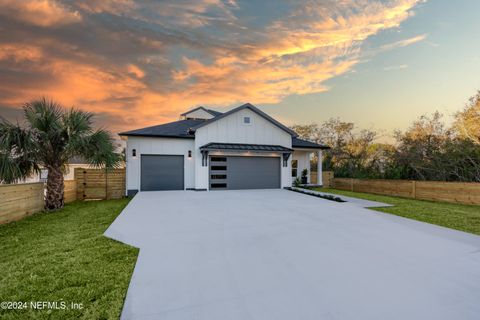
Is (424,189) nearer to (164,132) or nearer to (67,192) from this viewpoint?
(164,132)

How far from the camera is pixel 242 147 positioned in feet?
43.0

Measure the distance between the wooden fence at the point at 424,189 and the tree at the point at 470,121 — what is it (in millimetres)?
4199

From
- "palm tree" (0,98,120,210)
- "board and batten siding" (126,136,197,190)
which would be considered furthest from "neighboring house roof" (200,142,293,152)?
"palm tree" (0,98,120,210)

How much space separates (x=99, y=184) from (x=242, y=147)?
830cm

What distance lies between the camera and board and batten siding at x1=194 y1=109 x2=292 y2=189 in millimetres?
12859

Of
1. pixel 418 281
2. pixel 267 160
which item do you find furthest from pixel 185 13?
pixel 418 281

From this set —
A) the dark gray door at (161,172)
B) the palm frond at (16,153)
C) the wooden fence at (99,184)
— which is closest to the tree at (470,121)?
the dark gray door at (161,172)

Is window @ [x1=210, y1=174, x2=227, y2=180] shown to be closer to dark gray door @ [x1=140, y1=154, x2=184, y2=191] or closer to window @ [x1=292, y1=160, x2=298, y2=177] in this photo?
dark gray door @ [x1=140, y1=154, x2=184, y2=191]

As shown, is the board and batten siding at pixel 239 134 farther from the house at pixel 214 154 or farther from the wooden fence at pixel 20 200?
the wooden fence at pixel 20 200

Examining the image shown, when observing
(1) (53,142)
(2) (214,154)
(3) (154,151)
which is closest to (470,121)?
(2) (214,154)

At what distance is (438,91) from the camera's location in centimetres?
1298

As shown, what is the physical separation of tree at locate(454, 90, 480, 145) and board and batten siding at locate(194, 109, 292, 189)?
1022 cm

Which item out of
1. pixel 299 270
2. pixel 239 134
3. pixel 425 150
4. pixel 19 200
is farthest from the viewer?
pixel 425 150

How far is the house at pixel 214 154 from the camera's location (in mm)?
12477
